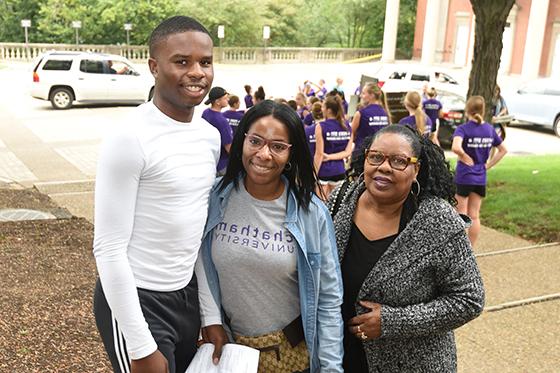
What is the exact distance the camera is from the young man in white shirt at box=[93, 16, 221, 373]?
2.03 meters

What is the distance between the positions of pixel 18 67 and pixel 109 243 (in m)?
38.0

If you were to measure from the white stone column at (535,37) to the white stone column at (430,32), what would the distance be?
21.5 ft

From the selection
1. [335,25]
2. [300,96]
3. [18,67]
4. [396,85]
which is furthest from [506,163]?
[335,25]

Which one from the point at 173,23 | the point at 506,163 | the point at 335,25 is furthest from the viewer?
the point at 335,25

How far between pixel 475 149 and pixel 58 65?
59.8ft

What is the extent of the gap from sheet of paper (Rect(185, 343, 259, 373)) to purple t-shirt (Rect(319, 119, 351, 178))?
19.0ft

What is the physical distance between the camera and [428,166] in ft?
8.43

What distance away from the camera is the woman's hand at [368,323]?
2.39m

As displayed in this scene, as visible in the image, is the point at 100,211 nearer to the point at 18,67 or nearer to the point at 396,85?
the point at 396,85

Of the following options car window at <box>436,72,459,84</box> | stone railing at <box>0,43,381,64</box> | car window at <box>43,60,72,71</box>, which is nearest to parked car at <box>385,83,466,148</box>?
car window at <box>436,72,459,84</box>

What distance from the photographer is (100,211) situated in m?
2.04

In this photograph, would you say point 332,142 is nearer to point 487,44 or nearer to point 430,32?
point 487,44

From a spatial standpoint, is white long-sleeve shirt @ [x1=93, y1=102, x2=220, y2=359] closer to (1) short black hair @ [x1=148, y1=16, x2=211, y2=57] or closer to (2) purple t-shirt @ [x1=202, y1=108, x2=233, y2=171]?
(1) short black hair @ [x1=148, y1=16, x2=211, y2=57]

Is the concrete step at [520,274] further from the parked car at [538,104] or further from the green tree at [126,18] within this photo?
the green tree at [126,18]
